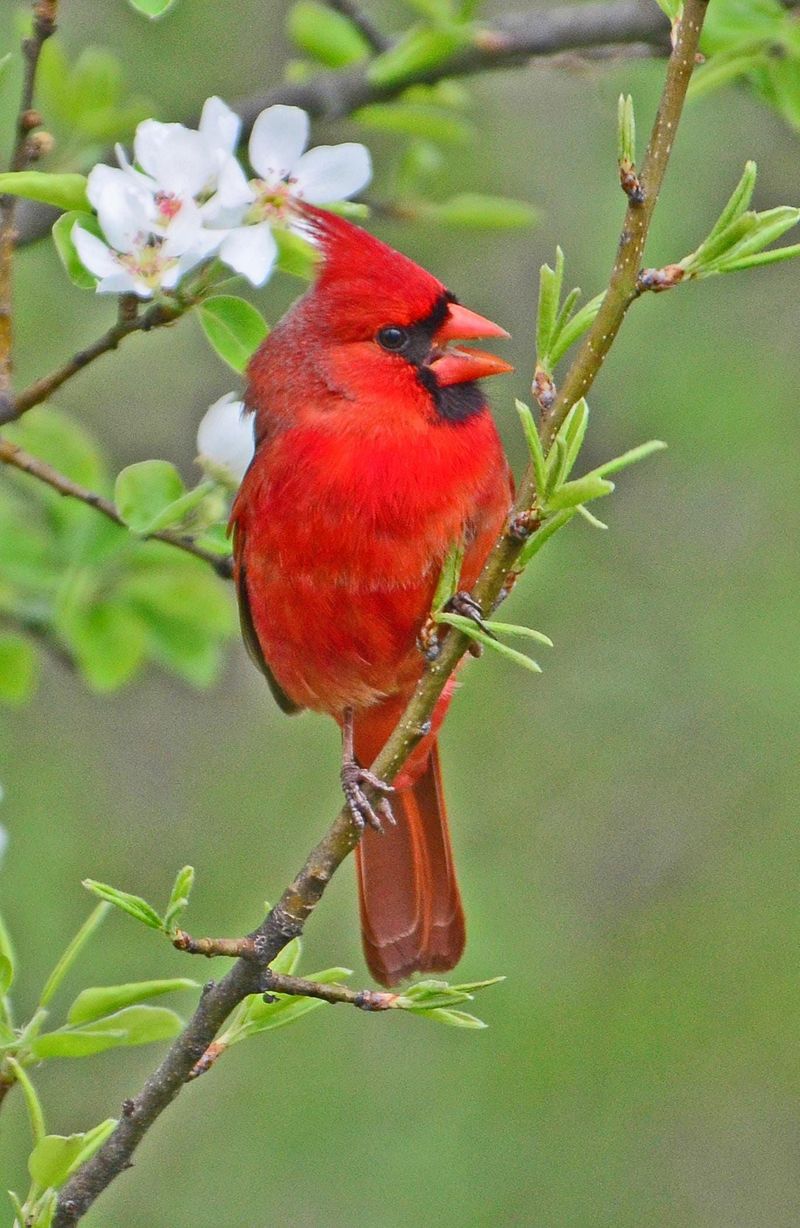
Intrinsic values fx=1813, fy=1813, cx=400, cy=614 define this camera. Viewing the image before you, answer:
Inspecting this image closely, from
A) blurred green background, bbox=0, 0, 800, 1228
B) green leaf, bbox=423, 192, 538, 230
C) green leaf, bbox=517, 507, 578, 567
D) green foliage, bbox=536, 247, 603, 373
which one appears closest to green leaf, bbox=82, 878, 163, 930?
green leaf, bbox=517, 507, 578, 567

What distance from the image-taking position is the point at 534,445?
180 cm

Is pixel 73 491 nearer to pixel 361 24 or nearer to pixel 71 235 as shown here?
pixel 71 235

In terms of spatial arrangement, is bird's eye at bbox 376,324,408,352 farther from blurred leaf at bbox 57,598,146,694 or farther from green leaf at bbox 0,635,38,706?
green leaf at bbox 0,635,38,706

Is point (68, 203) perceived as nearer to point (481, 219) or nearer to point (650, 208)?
point (650, 208)

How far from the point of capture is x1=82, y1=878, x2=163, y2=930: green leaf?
6.28ft

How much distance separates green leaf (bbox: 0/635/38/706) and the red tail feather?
659mm

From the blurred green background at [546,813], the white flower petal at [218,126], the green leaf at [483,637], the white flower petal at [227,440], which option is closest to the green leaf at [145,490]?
the white flower petal at [227,440]

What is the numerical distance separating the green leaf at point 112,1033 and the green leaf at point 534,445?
75cm

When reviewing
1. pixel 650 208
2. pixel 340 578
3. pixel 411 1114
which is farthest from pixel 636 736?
pixel 650 208

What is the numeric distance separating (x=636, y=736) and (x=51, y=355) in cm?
201

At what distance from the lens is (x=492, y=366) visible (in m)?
2.95

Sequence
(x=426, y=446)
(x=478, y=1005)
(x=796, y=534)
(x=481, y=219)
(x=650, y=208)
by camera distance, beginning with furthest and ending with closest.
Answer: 1. (x=796, y=534)
2. (x=478, y=1005)
3. (x=481, y=219)
4. (x=426, y=446)
5. (x=650, y=208)

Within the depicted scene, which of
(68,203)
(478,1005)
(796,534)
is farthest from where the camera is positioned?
(796,534)

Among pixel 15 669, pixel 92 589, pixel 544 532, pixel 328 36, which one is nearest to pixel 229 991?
pixel 544 532
